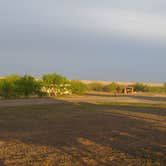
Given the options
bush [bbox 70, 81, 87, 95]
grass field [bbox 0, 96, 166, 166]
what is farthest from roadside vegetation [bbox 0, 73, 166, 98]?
grass field [bbox 0, 96, 166, 166]

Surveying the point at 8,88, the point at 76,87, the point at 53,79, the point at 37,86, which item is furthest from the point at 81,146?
the point at 76,87

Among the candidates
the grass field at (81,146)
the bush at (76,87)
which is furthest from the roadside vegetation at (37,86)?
the grass field at (81,146)

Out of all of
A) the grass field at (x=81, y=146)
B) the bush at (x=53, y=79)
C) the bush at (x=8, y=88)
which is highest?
the bush at (x=53, y=79)

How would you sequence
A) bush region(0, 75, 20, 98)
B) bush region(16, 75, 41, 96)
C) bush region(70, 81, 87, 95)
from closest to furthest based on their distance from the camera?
bush region(0, 75, 20, 98), bush region(16, 75, 41, 96), bush region(70, 81, 87, 95)

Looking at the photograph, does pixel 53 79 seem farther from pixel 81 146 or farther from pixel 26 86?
pixel 81 146

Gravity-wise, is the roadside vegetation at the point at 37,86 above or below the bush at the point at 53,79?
below

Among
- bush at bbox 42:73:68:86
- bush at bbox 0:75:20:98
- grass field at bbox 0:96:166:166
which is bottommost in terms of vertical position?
grass field at bbox 0:96:166:166

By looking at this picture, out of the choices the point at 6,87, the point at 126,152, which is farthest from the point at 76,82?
the point at 126,152

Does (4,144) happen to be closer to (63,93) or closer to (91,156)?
(91,156)

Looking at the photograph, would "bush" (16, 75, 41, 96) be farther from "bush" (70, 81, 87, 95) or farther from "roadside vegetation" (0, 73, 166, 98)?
"bush" (70, 81, 87, 95)

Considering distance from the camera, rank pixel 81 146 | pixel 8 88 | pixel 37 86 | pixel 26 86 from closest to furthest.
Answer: pixel 81 146
pixel 8 88
pixel 26 86
pixel 37 86

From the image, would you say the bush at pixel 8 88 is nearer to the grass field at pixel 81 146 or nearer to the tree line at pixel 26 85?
the tree line at pixel 26 85

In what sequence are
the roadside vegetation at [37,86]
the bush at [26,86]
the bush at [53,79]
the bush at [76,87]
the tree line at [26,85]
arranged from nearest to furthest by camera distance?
the tree line at [26,85]
the roadside vegetation at [37,86]
the bush at [26,86]
the bush at [53,79]
the bush at [76,87]

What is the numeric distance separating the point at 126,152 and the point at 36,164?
12.0ft
